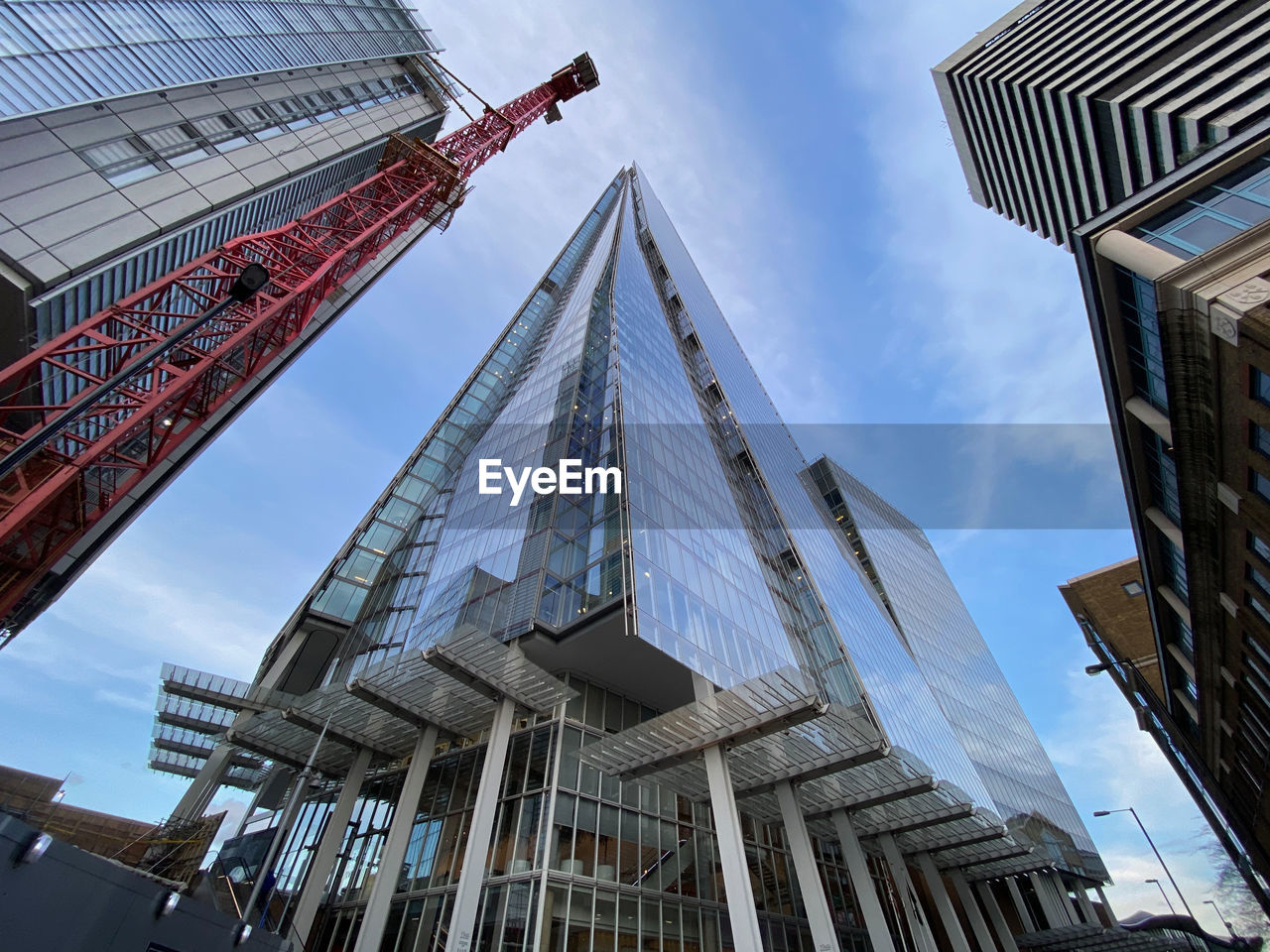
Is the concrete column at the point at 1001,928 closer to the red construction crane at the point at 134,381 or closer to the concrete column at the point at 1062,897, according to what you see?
the concrete column at the point at 1062,897

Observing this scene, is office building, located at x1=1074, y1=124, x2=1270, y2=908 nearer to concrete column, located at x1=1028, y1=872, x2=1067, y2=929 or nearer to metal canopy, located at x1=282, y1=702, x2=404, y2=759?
metal canopy, located at x1=282, y1=702, x2=404, y2=759

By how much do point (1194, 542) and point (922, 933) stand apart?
2172 cm

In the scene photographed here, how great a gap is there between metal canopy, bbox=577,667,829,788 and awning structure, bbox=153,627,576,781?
9.65ft

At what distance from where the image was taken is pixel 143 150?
2758cm

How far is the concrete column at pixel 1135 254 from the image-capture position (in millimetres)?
16797

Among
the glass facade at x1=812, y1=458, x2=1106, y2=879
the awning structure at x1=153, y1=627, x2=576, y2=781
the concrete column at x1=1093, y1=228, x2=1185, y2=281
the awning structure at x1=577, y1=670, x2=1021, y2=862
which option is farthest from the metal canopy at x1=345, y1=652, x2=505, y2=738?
the glass facade at x1=812, y1=458, x2=1106, y2=879

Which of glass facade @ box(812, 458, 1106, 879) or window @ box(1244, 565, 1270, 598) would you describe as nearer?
window @ box(1244, 565, 1270, 598)

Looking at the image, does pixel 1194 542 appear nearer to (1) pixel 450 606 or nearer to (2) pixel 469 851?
(2) pixel 469 851

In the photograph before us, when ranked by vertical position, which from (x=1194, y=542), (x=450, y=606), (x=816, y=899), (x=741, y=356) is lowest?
(x=816, y=899)

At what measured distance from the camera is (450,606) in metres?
30.4

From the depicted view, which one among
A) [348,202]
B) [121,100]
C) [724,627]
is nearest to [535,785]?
[724,627]

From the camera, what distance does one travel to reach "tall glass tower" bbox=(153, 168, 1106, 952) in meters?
21.8

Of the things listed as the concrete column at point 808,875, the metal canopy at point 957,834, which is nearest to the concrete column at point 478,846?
the concrete column at point 808,875

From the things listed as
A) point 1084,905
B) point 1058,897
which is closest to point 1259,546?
point 1058,897
